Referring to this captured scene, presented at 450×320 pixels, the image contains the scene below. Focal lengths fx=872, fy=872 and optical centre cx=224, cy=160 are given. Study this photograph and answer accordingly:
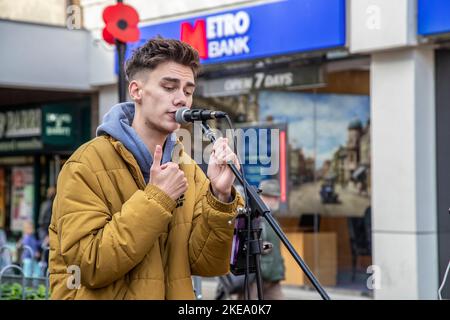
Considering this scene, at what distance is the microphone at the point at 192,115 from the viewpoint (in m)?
3.05

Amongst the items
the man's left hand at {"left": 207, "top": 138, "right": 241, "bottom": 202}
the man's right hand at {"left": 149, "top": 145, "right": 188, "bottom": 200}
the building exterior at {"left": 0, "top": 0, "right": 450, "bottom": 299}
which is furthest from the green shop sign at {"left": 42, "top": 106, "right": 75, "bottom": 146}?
the man's right hand at {"left": 149, "top": 145, "right": 188, "bottom": 200}

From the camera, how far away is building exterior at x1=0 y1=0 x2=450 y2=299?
9.16 meters

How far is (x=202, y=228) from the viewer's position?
3168 millimetres

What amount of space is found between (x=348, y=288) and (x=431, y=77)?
10.1ft

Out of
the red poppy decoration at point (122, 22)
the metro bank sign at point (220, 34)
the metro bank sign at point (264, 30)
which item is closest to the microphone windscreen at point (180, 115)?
the red poppy decoration at point (122, 22)

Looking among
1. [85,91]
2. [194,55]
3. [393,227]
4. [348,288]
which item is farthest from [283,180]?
[194,55]

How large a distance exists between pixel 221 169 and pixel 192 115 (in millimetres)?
228

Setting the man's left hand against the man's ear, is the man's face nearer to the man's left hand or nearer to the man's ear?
the man's ear

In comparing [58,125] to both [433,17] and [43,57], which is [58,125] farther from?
[433,17]

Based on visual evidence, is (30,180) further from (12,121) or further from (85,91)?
(85,91)

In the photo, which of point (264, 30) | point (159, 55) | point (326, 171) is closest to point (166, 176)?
point (159, 55)

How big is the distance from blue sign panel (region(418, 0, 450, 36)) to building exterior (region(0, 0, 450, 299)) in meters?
0.02

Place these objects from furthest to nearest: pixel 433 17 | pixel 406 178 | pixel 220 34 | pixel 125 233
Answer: pixel 220 34, pixel 406 178, pixel 433 17, pixel 125 233

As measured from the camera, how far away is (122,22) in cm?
923
